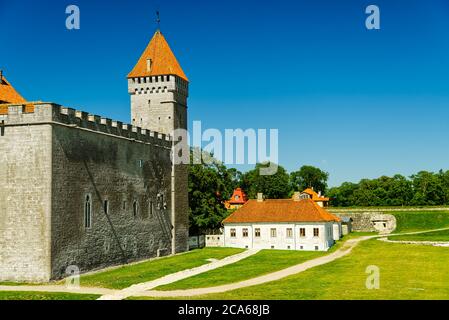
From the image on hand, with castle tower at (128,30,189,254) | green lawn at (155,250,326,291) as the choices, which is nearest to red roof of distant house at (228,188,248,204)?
castle tower at (128,30,189,254)

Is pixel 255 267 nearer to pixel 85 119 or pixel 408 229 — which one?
pixel 85 119

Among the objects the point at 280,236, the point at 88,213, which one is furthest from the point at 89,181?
the point at 280,236

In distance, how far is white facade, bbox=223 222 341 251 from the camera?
4853cm

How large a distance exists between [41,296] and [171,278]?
837 centimetres

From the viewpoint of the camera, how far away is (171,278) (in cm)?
3170

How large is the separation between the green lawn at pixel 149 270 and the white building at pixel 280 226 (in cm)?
433

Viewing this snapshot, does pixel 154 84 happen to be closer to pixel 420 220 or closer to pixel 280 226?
pixel 280 226

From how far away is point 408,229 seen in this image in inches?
2894

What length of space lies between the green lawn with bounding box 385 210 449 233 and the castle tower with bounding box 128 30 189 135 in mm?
39878

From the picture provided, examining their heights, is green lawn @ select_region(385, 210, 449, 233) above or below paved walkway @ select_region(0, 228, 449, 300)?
above

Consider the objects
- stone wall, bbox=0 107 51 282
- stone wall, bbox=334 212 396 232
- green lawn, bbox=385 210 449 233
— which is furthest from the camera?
stone wall, bbox=334 212 396 232

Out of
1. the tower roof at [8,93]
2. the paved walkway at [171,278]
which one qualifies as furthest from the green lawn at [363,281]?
the tower roof at [8,93]

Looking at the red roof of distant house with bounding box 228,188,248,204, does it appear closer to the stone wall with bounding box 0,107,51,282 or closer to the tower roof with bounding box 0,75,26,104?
the tower roof with bounding box 0,75,26,104

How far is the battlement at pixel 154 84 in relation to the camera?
149 feet
